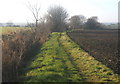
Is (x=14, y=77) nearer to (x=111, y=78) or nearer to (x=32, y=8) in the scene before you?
(x=111, y=78)

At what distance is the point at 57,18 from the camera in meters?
59.1

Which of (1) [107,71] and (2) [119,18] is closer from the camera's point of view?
(1) [107,71]

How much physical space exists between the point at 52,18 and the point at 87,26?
1590 centimetres

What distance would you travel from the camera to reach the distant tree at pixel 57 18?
190 ft

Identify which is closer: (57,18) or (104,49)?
(104,49)

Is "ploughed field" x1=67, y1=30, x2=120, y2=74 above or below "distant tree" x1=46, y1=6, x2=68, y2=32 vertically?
below

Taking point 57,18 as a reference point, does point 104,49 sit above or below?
below

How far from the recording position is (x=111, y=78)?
25.1ft

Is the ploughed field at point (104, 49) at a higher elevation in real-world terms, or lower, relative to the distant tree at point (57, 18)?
lower

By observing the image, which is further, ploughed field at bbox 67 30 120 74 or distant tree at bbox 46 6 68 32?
distant tree at bbox 46 6 68 32

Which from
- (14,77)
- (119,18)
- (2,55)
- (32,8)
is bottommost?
(14,77)

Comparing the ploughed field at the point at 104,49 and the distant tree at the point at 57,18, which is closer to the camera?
the ploughed field at the point at 104,49

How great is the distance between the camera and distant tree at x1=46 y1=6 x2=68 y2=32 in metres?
58.0

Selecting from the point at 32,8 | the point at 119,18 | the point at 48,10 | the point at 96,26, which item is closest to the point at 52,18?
the point at 48,10
